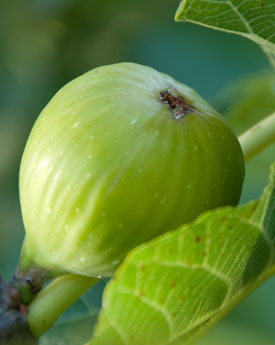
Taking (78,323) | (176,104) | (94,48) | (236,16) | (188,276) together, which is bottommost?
(78,323)

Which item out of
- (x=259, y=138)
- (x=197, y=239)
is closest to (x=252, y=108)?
(x=259, y=138)

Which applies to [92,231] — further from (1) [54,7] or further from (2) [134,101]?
(1) [54,7]

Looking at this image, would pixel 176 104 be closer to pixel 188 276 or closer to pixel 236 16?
pixel 236 16

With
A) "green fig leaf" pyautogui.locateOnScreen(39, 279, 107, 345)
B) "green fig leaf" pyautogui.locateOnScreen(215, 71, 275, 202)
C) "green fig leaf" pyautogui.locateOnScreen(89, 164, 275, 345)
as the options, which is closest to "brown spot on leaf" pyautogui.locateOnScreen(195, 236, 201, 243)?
"green fig leaf" pyautogui.locateOnScreen(89, 164, 275, 345)

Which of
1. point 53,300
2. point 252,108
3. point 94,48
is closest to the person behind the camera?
point 53,300

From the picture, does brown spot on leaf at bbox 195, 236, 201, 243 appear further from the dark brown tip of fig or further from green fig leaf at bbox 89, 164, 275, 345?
the dark brown tip of fig

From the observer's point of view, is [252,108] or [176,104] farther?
[252,108]
